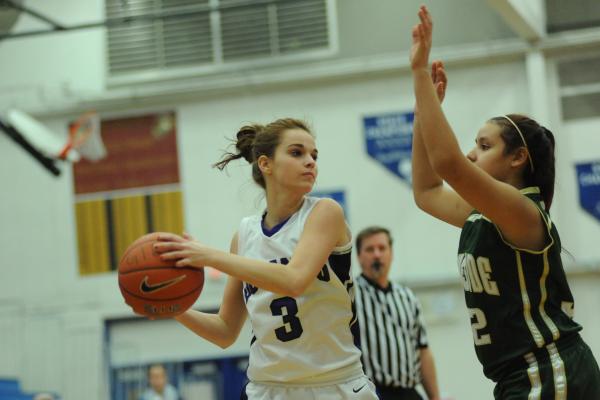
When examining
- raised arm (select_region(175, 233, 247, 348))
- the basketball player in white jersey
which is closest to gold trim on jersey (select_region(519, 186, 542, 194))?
the basketball player in white jersey

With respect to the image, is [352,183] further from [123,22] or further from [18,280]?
[18,280]

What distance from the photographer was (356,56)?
481 inches

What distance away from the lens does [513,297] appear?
3031mm

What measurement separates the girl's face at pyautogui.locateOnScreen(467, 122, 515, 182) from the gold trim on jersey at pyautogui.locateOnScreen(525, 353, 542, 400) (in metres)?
0.61

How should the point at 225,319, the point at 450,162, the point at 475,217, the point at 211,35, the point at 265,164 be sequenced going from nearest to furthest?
the point at 450,162 < the point at 475,217 < the point at 265,164 < the point at 225,319 < the point at 211,35

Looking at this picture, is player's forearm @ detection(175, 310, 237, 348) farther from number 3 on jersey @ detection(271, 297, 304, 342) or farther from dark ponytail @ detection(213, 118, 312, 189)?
dark ponytail @ detection(213, 118, 312, 189)

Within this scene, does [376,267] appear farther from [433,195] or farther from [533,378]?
[533,378]

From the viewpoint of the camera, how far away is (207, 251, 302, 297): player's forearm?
322cm

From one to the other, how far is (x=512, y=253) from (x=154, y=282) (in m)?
1.28

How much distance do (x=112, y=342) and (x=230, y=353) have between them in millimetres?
1657

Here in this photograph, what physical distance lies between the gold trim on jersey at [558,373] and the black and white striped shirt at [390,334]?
3228 millimetres

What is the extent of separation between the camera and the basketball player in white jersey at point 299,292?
346cm

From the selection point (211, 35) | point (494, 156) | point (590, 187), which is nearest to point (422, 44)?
point (494, 156)

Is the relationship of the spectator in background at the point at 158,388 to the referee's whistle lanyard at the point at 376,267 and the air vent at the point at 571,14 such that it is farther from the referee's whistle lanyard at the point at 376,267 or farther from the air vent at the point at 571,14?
the air vent at the point at 571,14
